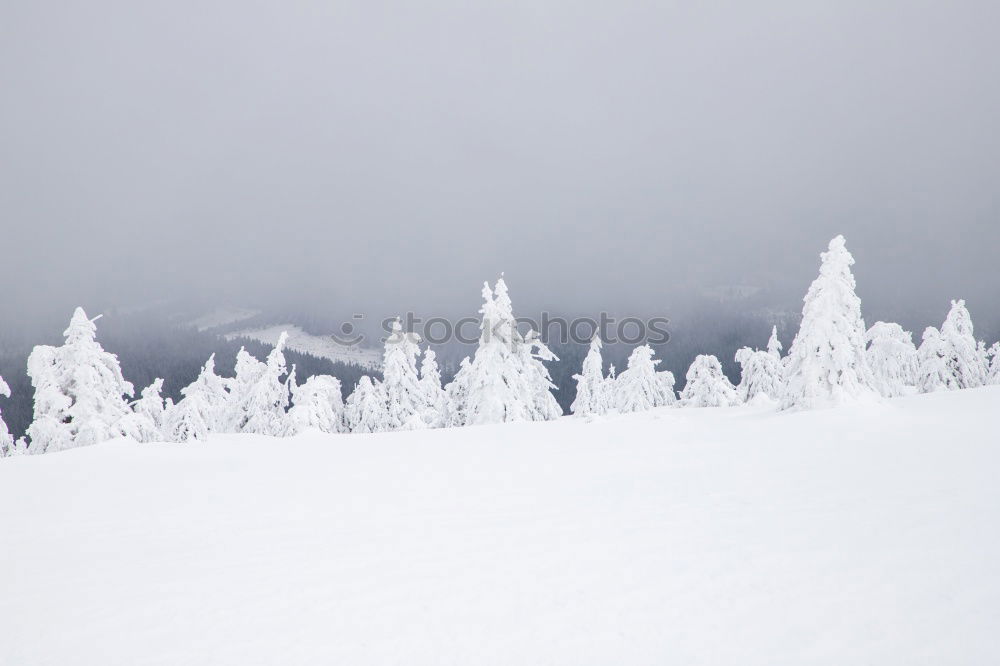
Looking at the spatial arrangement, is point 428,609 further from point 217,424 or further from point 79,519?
point 217,424

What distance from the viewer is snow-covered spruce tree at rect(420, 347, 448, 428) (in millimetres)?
42125

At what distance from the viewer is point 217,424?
43469 mm

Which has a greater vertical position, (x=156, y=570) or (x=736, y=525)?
(x=736, y=525)

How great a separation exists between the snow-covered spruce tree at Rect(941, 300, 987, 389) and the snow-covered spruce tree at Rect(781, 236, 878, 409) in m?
24.0

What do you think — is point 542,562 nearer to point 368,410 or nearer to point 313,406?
point 313,406

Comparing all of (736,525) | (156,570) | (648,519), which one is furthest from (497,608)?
(156,570)

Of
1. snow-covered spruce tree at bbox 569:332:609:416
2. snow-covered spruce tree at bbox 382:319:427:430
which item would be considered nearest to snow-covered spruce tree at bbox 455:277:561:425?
snow-covered spruce tree at bbox 382:319:427:430

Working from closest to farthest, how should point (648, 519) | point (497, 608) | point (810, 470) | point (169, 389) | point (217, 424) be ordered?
point (497, 608) < point (648, 519) < point (810, 470) < point (217, 424) < point (169, 389)

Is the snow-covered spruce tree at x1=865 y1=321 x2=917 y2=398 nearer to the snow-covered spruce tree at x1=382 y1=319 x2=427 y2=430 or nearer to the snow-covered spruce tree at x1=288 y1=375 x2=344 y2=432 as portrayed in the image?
the snow-covered spruce tree at x1=382 y1=319 x2=427 y2=430

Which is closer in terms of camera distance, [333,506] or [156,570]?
[156,570]

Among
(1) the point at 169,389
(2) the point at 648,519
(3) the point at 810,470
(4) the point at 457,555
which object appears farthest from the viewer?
(1) the point at 169,389

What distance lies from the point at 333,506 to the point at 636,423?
13.4 meters

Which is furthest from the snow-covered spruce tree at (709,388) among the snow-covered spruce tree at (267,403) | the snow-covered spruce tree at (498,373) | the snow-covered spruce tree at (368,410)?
the snow-covered spruce tree at (267,403)

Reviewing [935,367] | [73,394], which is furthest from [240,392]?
[935,367]
